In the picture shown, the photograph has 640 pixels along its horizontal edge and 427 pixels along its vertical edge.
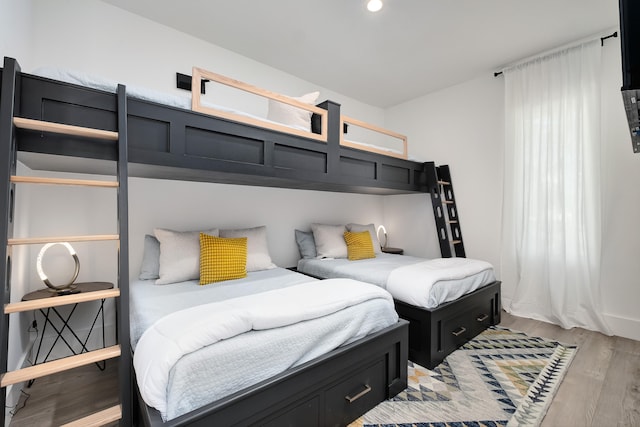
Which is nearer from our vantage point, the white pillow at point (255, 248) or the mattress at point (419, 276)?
the mattress at point (419, 276)

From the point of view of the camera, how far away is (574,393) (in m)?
1.71

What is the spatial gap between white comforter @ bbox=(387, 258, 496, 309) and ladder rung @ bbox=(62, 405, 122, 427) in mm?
1764

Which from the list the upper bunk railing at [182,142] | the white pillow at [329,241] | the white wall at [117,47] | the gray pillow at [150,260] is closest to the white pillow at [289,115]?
the upper bunk railing at [182,142]

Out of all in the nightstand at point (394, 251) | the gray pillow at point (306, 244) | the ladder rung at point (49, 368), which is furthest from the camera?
the nightstand at point (394, 251)

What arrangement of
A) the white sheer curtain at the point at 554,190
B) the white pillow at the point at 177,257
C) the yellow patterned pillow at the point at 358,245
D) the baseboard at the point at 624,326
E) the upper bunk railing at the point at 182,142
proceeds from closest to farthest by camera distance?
the upper bunk railing at the point at 182,142
the white pillow at the point at 177,257
the baseboard at the point at 624,326
the white sheer curtain at the point at 554,190
the yellow patterned pillow at the point at 358,245

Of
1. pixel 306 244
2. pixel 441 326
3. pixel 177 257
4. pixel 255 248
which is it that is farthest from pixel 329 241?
Result: pixel 177 257

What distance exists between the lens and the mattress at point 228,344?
1.00m

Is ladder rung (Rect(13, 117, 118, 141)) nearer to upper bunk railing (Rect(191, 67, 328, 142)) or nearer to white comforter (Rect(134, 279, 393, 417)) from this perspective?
upper bunk railing (Rect(191, 67, 328, 142))

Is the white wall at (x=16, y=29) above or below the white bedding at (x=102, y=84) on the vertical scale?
above

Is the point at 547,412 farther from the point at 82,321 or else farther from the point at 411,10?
the point at 82,321

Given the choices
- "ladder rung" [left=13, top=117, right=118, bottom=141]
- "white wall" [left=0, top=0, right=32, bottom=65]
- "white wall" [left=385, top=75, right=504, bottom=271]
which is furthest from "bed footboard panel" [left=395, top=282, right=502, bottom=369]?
"white wall" [left=0, top=0, right=32, bottom=65]

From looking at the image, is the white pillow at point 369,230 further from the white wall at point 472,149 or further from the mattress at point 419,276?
the white wall at point 472,149

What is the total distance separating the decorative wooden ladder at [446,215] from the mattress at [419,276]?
0.66 meters

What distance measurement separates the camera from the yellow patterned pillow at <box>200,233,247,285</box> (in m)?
2.10
